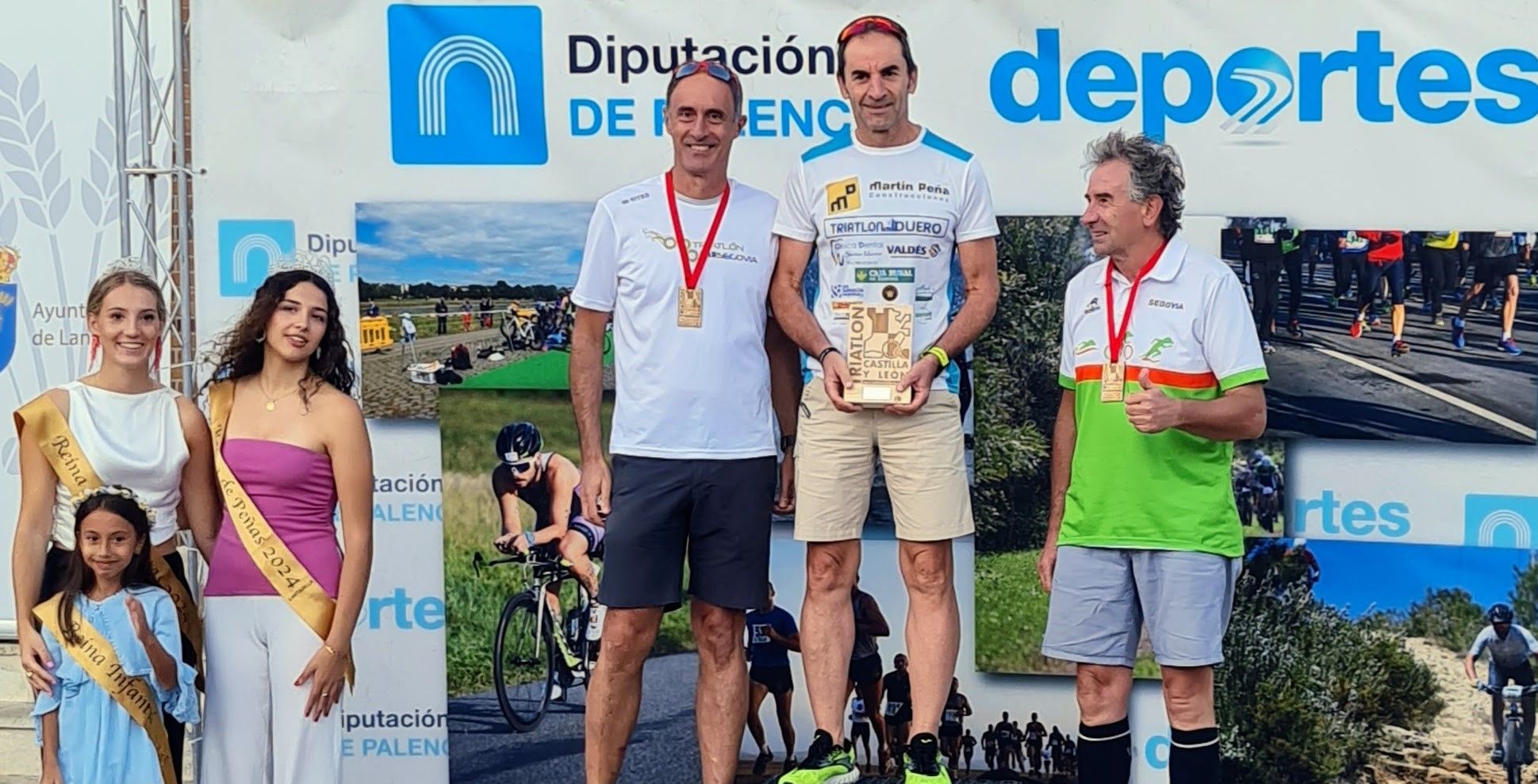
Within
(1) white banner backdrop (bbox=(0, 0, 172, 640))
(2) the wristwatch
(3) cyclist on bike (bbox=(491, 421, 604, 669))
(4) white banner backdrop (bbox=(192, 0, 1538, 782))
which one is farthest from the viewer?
(1) white banner backdrop (bbox=(0, 0, 172, 640))

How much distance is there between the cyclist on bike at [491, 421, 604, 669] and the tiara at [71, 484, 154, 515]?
4.03 feet

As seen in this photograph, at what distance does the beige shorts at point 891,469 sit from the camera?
12.4 feet

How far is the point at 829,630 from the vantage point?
382 cm

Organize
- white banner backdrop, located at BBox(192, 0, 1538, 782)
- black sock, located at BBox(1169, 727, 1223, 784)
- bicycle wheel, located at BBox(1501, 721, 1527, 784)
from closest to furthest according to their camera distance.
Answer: black sock, located at BBox(1169, 727, 1223, 784), white banner backdrop, located at BBox(192, 0, 1538, 782), bicycle wheel, located at BBox(1501, 721, 1527, 784)

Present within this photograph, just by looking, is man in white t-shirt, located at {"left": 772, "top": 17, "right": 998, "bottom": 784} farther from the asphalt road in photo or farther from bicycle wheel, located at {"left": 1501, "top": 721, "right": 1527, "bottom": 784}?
bicycle wheel, located at {"left": 1501, "top": 721, "right": 1527, "bottom": 784}

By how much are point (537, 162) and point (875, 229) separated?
1.12 metres

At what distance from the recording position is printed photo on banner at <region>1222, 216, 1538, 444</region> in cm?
408

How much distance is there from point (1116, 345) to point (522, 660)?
1944 mm

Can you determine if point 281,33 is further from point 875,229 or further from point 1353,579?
point 1353,579

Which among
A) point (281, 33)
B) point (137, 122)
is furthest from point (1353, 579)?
point (137, 122)

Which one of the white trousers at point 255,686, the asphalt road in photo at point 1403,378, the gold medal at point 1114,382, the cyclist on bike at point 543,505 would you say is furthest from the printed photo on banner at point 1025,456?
the white trousers at point 255,686

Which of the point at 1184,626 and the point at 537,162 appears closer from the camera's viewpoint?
the point at 1184,626

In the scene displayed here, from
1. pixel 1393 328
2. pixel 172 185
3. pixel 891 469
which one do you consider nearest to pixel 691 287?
pixel 891 469

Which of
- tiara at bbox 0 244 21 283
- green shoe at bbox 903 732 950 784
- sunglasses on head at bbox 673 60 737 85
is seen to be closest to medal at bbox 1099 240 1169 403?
green shoe at bbox 903 732 950 784
